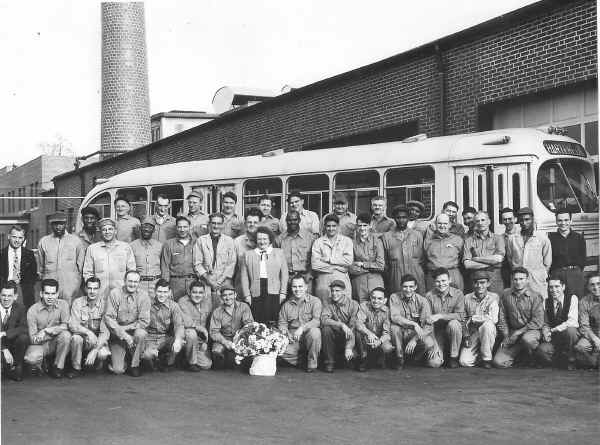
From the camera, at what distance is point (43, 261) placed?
993cm

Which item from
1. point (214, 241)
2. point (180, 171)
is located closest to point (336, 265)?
point (214, 241)

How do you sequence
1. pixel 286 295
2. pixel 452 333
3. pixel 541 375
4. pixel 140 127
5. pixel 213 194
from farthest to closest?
1. pixel 140 127
2. pixel 213 194
3. pixel 286 295
4. pixel 452 333
5. pixel 541 375

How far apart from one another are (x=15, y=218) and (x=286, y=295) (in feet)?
103

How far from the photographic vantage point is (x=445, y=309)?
930 cm

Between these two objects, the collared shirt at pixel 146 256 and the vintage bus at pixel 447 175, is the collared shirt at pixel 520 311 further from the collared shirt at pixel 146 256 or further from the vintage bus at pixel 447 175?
the collared shirt at pixel 146 256

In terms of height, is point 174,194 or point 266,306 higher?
point 174,194

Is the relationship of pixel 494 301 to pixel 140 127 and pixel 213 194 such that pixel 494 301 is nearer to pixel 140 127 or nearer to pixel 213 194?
pixel 213 194

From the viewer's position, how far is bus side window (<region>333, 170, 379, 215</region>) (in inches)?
475

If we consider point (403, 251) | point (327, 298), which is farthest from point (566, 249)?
point (327, 298)

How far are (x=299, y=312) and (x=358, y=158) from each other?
3.73 m

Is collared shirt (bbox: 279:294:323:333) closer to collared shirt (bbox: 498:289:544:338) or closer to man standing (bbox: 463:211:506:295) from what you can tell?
man standing (bbox: 463:211:506:295)

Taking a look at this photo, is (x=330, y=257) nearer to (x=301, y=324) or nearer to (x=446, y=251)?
(x=301, y=324)

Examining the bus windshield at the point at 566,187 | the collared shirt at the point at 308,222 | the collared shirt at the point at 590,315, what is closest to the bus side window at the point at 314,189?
the collared shirt at the point at 308,222

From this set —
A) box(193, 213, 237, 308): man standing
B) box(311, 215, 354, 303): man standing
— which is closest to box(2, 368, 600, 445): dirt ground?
box(311, 215, 354, 303): man standing
